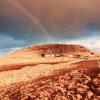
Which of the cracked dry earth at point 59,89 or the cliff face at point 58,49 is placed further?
the cliff face at point 58,49

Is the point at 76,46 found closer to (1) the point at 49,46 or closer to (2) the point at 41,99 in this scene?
(1) the point at 49,46

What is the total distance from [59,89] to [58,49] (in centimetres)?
8262

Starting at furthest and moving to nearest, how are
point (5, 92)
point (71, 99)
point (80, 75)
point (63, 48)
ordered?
point (63, 48), point (80, 75), point (5, 92), point (71, 99)

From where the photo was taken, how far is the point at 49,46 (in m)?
104

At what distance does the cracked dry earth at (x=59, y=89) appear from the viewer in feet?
57.1

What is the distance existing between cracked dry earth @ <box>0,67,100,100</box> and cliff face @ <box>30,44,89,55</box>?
74.7 m

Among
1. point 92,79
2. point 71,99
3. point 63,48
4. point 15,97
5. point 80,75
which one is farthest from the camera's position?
point 63,48

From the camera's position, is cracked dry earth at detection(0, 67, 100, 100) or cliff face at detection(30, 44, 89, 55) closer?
cracked dry earth at detection(0, 67, 100, 100)

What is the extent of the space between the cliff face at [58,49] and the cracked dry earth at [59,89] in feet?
245

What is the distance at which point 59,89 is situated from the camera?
1883 centimetres

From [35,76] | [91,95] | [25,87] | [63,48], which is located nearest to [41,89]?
[25,87]

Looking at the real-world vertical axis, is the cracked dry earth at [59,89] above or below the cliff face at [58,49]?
below

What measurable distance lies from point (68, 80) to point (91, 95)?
4.12 metres

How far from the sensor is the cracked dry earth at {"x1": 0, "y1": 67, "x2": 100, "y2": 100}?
1739cm
